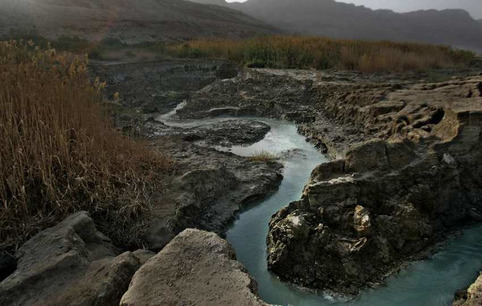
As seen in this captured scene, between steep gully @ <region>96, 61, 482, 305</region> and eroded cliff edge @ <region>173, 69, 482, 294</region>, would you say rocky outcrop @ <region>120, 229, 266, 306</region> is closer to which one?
steep gully @ <region>96, 61, 482, 305</region>

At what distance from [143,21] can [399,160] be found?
125ft

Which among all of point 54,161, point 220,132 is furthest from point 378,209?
point 220,132

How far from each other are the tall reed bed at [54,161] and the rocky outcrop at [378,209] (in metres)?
1.79

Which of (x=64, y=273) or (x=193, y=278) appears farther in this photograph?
(x=64, y=273)

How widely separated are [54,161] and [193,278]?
2.14 m

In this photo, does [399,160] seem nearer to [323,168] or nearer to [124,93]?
[323,168]

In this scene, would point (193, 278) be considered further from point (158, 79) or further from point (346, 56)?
point (158, 79)

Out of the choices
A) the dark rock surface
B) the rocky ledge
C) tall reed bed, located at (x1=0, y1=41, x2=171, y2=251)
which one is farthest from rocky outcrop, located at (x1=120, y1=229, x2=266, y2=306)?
the dark rock surface

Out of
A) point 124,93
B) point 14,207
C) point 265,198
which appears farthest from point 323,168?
point 124,93

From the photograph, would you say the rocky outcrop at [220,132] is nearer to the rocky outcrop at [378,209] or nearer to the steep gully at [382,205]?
the steep gully at [382,205]

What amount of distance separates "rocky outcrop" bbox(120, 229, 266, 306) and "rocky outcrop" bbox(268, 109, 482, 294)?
1044mm

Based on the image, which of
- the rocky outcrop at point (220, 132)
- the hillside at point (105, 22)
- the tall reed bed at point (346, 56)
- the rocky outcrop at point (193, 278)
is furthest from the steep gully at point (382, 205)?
the hillside at point (105, 22)

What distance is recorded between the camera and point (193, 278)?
2609 mm

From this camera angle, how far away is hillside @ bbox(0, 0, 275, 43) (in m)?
27.6
